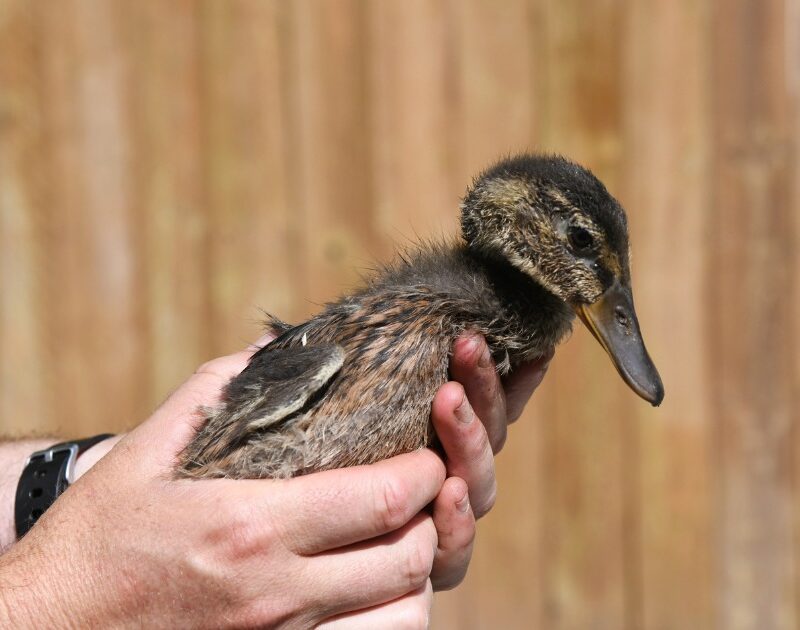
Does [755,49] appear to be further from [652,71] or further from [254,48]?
[254,48]

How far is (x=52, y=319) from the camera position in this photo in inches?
177

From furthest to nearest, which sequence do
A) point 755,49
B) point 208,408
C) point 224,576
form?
point 755,49 < point 208,408 < point 224,576

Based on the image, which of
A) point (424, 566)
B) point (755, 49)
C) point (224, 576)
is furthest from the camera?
point (755, 49)

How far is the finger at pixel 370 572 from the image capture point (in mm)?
2279

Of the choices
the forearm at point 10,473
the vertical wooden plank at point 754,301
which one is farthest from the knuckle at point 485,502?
the vertical wooden plank at point 754,301

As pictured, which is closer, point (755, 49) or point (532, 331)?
point (532, 331)

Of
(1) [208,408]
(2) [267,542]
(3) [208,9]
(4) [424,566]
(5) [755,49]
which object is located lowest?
(4) [424,566]

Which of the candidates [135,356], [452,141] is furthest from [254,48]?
[135,356]

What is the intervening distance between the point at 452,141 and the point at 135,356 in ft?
6.33

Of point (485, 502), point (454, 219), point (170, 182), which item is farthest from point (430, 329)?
point (170, 182)

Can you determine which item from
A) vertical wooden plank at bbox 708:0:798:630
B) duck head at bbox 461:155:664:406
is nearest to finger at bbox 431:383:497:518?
duck head at bbox 461:155:664:406

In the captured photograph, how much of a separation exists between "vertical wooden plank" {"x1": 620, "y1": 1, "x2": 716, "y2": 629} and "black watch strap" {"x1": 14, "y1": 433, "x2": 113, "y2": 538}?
8.78 feet

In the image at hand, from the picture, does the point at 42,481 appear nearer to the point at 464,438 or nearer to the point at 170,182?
the point at 464,438

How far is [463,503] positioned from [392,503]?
1.13 feet
